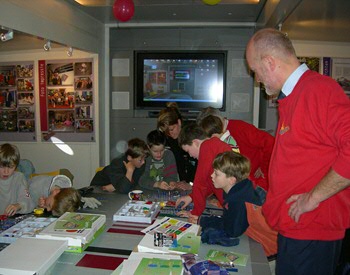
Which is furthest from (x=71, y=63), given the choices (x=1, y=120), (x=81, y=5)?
(x=1, y=120)

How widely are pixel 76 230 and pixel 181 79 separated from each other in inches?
141

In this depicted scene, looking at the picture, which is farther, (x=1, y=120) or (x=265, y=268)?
(x=1, y=120)

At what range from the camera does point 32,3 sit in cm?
319

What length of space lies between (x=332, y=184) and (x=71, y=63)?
445cm

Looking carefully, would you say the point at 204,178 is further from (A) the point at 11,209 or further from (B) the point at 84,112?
(B) the point at 84,112

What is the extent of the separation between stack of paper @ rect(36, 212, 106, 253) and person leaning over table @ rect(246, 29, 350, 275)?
92 cm

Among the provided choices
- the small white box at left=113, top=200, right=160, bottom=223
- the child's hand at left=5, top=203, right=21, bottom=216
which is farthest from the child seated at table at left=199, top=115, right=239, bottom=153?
the child's hand at left=5, top=203, right=21, bottom=216

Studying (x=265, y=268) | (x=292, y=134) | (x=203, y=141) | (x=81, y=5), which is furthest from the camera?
(x=81, y=5)

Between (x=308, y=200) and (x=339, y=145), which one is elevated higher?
(x=339, y=145)

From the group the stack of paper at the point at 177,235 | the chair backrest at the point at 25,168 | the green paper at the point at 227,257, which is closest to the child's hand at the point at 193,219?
the stack of paper at the point at 177,235

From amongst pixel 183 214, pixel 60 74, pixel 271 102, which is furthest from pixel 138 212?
pixel 60 74

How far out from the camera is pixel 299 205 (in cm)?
139

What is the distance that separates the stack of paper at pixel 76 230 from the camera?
166cm

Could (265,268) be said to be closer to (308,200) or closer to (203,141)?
(308,200)
